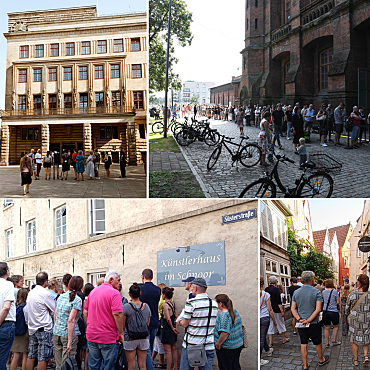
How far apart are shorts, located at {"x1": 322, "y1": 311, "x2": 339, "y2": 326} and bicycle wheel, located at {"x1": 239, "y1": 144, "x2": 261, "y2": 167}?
219cm

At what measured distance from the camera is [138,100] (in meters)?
5.45

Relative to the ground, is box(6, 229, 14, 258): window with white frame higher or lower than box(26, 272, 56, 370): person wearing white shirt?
lower

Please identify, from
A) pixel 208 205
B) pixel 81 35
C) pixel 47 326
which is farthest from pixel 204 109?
pixel 47 326

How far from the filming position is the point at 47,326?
16.4 ft

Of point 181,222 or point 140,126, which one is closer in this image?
point 140,126

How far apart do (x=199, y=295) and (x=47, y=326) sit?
6.68 ft

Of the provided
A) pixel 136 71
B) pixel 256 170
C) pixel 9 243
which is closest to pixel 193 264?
pixel 256 170

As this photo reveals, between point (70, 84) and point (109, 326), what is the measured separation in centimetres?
374

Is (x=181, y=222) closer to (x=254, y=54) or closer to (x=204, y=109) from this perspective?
(x=204, y=109)

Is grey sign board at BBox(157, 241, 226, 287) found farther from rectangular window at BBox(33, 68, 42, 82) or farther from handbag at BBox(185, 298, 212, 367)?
rectangular window at BBox(33, 68, 42, 82)

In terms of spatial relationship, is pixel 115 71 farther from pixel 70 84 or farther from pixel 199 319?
pixel 199 319

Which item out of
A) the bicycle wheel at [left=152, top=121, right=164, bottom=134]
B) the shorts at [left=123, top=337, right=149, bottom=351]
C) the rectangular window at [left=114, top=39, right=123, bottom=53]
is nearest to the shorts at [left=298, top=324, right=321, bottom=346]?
the shorts at [left=123, top=337, right=149, bottom=351]

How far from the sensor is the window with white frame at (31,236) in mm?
11461

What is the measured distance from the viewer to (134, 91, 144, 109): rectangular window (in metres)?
5.28
